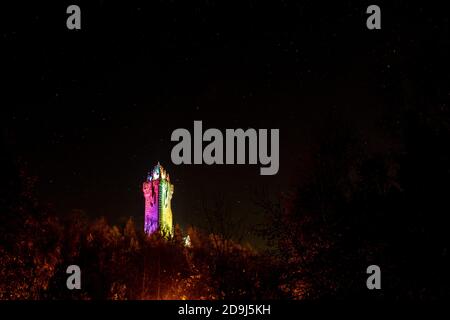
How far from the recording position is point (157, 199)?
357 ft

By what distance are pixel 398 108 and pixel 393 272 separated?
5.76 meters

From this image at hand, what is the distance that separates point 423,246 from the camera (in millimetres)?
12141

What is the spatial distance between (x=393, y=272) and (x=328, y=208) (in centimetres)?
345

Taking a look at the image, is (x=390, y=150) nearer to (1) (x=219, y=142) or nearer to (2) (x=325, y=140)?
(2) (x=325, y=140)

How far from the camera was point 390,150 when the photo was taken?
15.5 metres

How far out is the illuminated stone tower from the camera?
347 ft

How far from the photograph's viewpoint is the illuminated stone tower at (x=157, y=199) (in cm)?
10562

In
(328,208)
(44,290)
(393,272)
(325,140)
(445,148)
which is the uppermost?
(325,140)

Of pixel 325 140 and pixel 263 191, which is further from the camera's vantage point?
pixel 325 140
